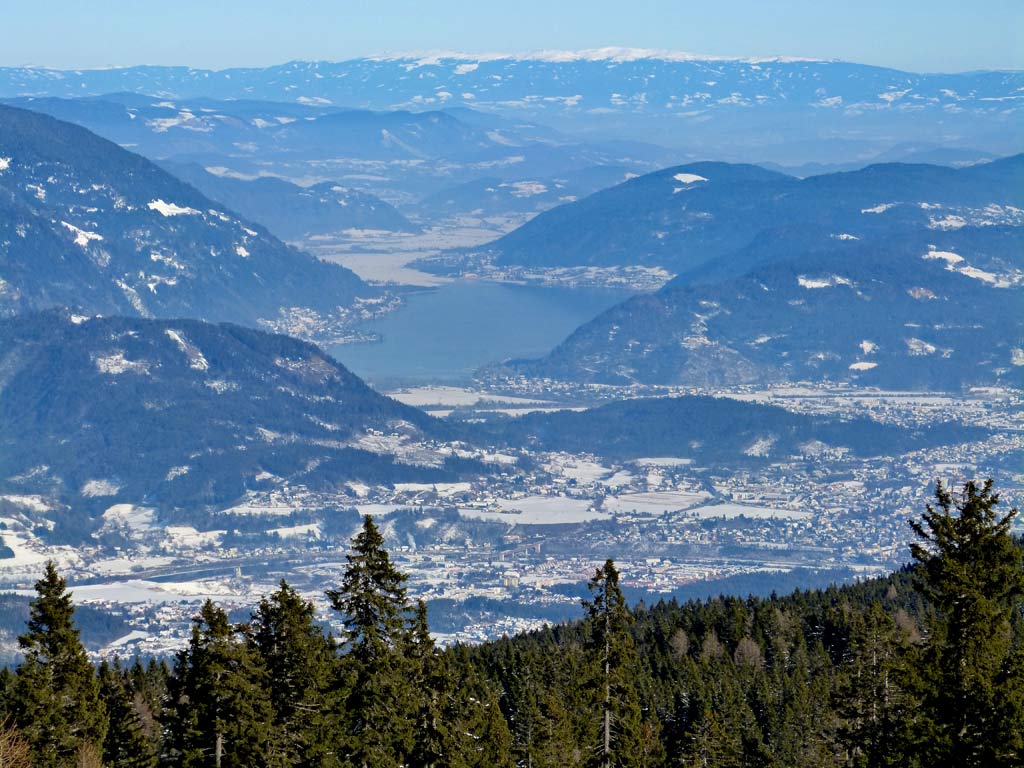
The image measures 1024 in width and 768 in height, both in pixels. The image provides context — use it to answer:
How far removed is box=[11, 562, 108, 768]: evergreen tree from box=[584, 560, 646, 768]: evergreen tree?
38.1ft

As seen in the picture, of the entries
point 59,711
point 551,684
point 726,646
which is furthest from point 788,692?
point 59,711

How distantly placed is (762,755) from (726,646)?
27.4 metres

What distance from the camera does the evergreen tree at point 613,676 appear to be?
1722 inches

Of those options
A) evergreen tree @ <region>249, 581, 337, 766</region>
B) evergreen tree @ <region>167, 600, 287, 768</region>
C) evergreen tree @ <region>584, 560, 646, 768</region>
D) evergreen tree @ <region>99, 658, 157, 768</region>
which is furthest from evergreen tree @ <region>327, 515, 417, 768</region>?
evergreen tree @ <region>99, 658, 157, 768</region>

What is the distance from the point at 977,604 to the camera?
39375 millimetres

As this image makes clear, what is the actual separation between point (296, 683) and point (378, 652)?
2.42 m

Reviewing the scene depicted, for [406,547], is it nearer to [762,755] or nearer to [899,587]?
[899,587]

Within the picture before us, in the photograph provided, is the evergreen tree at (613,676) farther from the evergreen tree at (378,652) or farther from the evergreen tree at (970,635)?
the evergreen tree at (970,635)

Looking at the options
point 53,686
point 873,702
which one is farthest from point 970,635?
point 53,686

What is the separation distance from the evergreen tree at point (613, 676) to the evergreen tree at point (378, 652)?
428 cm

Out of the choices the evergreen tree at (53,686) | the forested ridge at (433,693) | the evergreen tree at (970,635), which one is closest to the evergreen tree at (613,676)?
the forested ridge at (433,693)

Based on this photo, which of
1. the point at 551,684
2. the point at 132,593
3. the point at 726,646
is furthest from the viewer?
the point at 132,593

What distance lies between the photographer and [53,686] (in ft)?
156

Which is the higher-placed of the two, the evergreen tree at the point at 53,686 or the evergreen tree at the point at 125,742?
the evergreen tree at the point at 53,686
